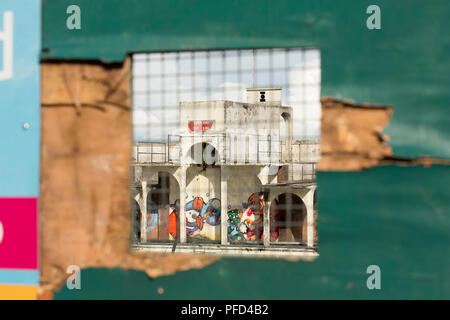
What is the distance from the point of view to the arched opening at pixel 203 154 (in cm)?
1967

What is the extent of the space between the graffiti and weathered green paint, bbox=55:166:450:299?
18.0 meters

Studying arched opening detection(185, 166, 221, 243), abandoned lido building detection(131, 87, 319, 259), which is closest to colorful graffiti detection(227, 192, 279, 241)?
abandoned lido building detection(131, 87, 319, 259)

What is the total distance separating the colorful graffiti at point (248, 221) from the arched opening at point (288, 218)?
2.75 ft

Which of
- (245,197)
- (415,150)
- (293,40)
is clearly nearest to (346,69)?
(293,40)

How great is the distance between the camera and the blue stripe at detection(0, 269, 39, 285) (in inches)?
142

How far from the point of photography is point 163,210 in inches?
861

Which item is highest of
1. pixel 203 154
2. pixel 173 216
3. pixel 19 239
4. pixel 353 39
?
pixel 353 39

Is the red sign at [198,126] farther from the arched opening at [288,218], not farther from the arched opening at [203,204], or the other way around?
the arched opening at [288,218]

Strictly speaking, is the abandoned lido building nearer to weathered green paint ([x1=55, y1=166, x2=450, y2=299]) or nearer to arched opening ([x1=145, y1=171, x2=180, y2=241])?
arched opening ([x1=145, y1=171, x2=180, y2=241])

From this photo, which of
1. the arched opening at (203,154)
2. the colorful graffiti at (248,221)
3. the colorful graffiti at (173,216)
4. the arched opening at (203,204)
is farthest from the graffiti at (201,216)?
the arched opening at (203,154)

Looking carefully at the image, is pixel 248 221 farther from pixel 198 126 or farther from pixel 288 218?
pixel 198 126

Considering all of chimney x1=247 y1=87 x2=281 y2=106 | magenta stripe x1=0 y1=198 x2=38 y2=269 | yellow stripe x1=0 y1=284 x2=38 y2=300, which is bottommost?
yellow stripe x1=0 y1=284 x2=38 y2=300

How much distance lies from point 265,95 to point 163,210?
7.37 meters

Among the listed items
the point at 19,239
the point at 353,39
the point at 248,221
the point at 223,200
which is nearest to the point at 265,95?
the point at 223,200
